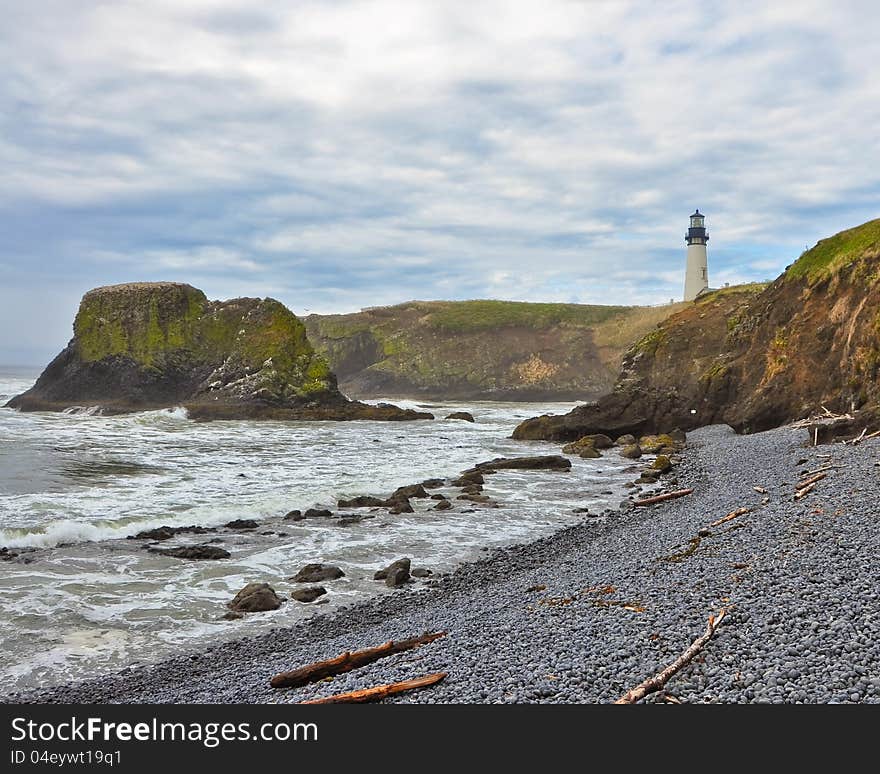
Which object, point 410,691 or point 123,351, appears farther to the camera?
point 123,351

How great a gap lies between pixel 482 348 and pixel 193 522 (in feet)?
254

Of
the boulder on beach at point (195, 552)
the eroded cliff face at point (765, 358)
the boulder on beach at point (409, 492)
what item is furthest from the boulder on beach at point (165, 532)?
the eroded cliff face at point (765, 358)

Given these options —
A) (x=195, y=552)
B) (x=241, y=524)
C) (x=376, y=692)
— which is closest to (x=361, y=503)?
(x=241, y=524)

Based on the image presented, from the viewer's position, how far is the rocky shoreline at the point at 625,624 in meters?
5.11

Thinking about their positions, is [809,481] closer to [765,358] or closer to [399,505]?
[399,505]

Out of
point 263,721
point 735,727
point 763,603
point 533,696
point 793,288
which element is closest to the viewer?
point 735,727

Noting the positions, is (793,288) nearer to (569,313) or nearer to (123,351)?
(123,351)

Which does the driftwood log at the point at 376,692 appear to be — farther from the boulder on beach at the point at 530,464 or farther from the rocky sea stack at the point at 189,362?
the rocky sea stack at the point at 189,362

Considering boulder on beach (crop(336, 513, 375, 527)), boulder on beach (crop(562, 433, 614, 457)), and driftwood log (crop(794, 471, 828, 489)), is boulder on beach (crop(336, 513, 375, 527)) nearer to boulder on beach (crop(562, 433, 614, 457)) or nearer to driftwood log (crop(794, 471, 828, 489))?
driftwood log (crop(794, 471, 828, 489))

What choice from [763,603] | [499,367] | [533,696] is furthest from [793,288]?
[499,367]

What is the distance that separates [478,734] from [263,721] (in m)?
1.34

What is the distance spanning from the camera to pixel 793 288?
1124 inches

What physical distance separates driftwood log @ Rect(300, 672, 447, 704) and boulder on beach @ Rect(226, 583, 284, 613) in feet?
14.1

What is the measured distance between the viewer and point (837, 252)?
86.2ft
